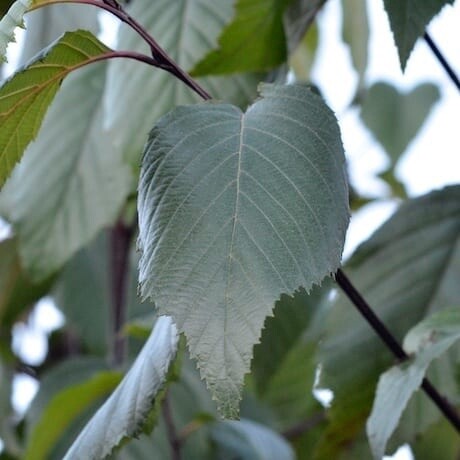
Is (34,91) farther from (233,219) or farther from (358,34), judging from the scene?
(358,34)

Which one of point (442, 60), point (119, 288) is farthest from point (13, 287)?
point (442, 60)

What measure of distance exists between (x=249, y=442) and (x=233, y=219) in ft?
1.98

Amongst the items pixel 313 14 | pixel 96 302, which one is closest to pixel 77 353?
pixel 96 302

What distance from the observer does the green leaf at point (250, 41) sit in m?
0.78

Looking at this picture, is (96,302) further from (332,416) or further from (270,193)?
(270,193)

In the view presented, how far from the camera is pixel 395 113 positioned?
5.15 ft

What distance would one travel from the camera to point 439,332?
69cm

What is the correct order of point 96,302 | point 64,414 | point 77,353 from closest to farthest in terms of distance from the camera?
point 64,414 < point 96,302 < point 77,353

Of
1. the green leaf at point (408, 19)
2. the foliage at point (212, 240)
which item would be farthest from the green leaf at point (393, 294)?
the green leaf at point (408, 19)

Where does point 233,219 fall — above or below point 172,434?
above

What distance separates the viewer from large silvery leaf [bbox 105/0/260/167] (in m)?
0.86

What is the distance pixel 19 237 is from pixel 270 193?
560mm

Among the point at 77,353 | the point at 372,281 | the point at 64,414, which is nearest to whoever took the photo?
the point at 372,281

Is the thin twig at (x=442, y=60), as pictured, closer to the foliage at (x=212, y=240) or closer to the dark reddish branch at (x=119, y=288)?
the foliage at (x=212, y=240)
